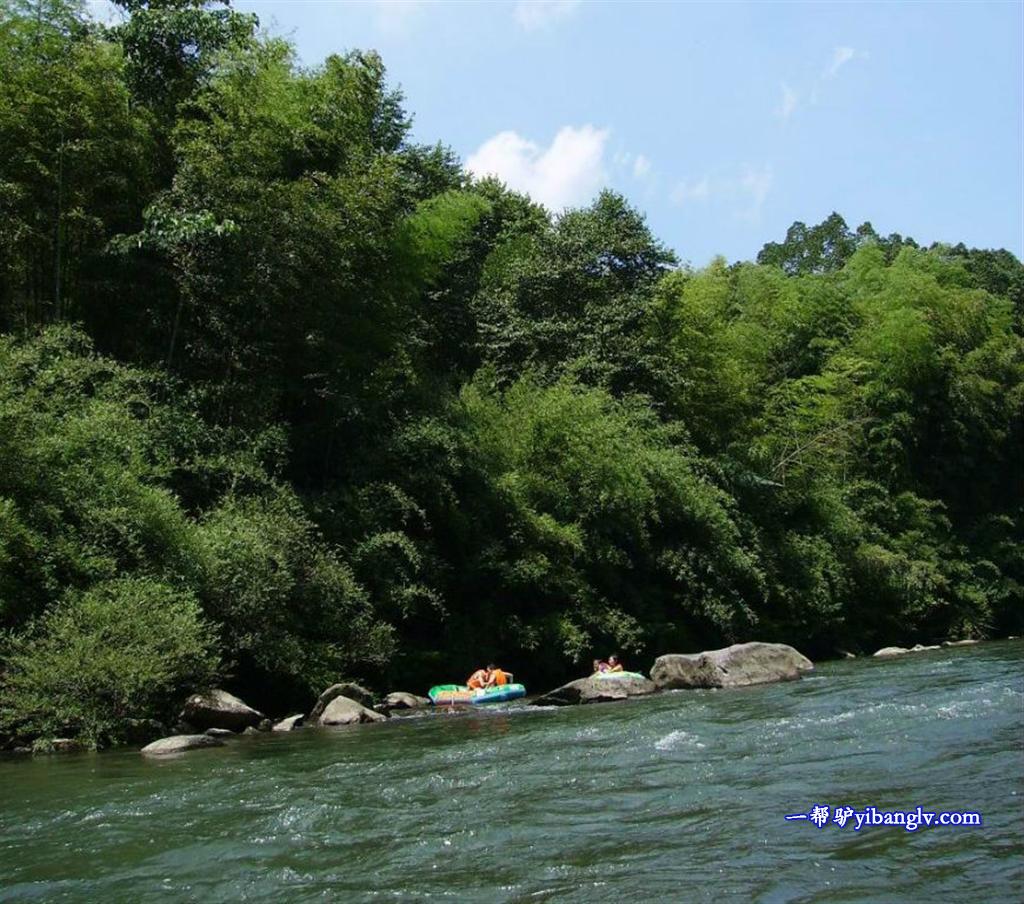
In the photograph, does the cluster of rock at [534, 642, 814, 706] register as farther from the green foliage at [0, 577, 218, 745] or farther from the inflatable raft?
the green foliage at [0, 577, 218, 745]

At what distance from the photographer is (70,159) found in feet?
54.2

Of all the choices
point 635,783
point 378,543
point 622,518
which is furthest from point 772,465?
point 635,783

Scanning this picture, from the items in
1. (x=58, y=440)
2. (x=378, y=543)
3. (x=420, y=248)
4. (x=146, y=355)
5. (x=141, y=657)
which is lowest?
(x=141, y=657)

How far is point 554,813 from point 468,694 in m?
9.23

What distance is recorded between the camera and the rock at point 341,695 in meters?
13.9

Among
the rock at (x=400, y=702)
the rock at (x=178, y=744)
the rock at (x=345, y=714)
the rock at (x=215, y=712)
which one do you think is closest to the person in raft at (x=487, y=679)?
the rock at (x=400, y=702)

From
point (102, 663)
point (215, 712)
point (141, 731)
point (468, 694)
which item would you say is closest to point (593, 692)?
point (468, 694)

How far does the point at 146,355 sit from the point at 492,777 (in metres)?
12.3

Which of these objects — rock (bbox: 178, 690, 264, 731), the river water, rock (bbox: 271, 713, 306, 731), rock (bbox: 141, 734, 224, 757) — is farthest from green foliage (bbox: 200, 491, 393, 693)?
the river water

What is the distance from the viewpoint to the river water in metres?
5.27

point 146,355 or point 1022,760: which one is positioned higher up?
point 146,355

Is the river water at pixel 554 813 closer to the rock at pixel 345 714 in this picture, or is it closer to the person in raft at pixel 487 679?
the rock at pixel 345 714

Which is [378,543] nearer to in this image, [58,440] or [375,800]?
[58,440]

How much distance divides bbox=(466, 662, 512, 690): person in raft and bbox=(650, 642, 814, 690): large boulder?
2.58 metres
